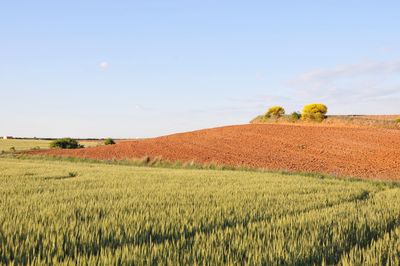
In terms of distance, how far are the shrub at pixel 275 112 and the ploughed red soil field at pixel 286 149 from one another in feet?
30.9

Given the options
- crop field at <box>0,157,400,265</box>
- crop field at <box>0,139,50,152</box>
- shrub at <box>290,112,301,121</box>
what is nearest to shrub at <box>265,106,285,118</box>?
shrub at <box>290,112,301,121</box>

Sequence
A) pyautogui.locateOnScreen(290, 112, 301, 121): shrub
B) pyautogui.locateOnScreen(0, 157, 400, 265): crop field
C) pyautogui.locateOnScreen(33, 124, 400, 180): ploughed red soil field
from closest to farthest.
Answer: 1. pyautogui.locateOnScreen(0, 157, 400, 265): crop field
2. pyautogui.locateOnScreen(33, 124, 400, 180): ploughed red soil field
3. pyautogui.locateOnScreen(290, 112, 301, 121): shrub

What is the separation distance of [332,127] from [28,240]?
42.8 meters

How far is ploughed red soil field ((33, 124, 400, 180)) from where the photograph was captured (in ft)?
85.3

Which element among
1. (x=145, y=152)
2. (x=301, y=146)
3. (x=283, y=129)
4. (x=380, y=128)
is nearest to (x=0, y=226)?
(x=145, y=152)

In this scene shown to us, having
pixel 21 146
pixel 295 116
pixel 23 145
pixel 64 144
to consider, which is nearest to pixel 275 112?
pixel 295 116

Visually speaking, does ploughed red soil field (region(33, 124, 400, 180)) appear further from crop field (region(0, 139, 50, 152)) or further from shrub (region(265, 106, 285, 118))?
crop field (region(0, 139, 50, 152))

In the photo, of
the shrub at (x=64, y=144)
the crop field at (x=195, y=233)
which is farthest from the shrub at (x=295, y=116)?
the crop field at (x=195, y=233)

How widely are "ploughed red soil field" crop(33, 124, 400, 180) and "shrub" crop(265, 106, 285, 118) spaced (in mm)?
9426

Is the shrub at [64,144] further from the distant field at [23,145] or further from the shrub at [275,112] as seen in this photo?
the shrub at [275,112]

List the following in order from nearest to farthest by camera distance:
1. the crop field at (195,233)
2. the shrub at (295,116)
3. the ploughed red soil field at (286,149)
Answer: the crop field at (195,233), the ploughed red soil field at (286,149), the shrub at (295,116)

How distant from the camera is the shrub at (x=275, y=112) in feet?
178

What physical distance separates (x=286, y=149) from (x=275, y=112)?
2461 centimetres

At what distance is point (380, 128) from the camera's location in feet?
148
